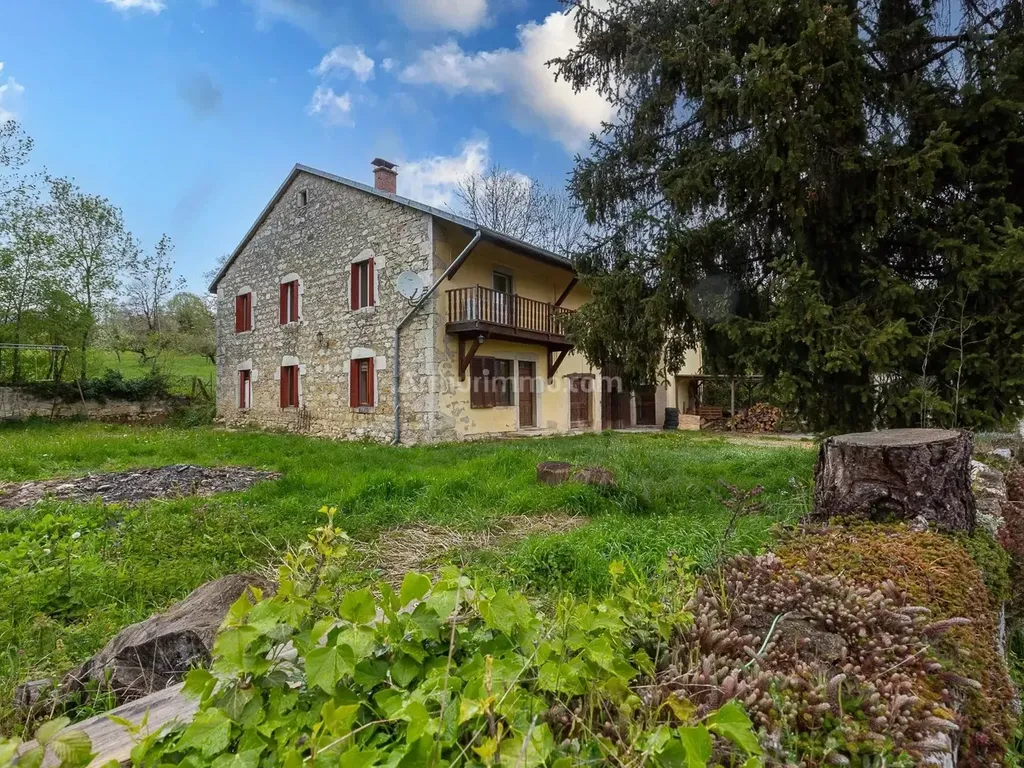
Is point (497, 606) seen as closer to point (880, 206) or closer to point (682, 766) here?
point (682, 766)

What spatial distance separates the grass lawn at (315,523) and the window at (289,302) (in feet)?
20.0

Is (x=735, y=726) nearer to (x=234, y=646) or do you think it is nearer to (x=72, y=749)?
(x=234, y=646)

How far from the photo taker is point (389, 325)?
11.1 m

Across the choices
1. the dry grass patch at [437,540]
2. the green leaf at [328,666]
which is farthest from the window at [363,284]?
the green leaf at [328,666]

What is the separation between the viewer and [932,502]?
2.28 metres

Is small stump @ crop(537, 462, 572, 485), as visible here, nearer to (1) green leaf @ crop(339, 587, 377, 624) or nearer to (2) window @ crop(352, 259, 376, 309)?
(1) green leaf @ crop(339, 587, 377, 624)

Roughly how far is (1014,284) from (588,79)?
16.3ft

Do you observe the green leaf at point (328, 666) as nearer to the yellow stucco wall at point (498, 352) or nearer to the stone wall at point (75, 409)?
the yellow stucco wall at point (498, 352)

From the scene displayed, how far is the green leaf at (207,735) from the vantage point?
852mm

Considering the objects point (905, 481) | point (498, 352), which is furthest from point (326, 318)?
point (905, 481)

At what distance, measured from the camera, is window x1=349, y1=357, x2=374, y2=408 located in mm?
11570

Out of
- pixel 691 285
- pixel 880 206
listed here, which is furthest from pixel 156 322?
pixel 880 206

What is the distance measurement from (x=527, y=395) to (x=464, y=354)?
8.41 ft

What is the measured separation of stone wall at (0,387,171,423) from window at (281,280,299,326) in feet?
20.2
